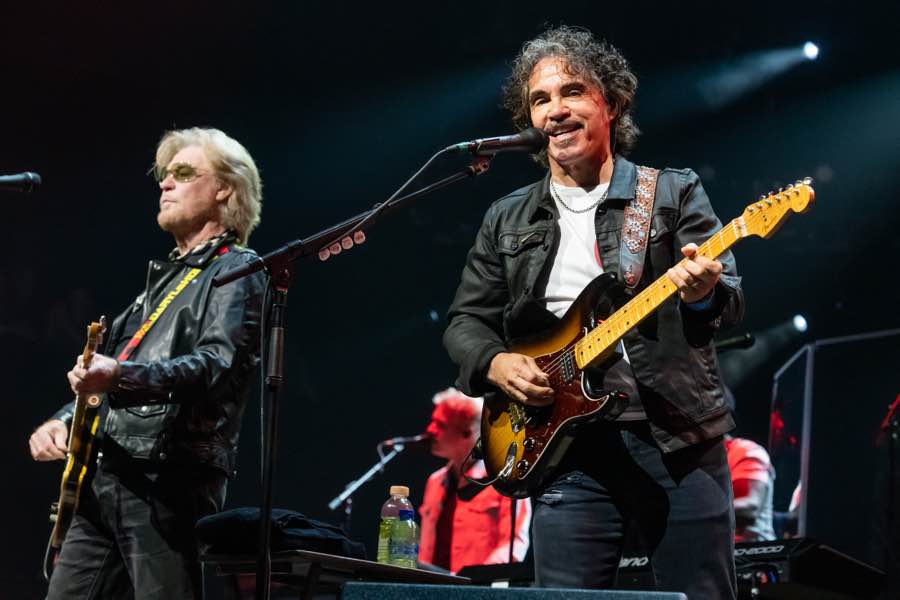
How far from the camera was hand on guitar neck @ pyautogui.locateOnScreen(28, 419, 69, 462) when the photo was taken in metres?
3.35

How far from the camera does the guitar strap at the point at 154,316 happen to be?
349 cm

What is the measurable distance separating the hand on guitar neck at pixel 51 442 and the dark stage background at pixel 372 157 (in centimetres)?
308

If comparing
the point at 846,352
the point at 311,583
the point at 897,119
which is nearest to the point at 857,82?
the point at 897,119

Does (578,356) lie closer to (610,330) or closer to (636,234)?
(610,330)

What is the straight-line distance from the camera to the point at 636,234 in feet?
8.86

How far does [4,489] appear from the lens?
614 centimetres

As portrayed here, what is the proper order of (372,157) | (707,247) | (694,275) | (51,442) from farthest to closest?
(372,157), (51,442), (707,247), (694,275)

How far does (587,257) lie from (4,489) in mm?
4768

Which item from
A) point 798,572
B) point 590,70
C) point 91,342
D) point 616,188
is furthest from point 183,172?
point 798,572

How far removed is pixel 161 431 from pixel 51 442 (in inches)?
18.3

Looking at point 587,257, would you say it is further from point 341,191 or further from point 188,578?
point 341,191

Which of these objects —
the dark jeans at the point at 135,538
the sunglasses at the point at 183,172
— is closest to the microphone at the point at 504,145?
the dark jeans at the point at 135,538

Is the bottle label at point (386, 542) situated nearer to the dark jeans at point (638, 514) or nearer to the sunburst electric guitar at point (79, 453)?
the sunburst electric guitar at point (79, 453)

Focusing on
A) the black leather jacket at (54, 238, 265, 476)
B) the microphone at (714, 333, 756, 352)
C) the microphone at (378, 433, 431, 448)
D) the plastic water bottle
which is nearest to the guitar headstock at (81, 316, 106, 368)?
the black leather jacket at (54, 238, 265, 476)
